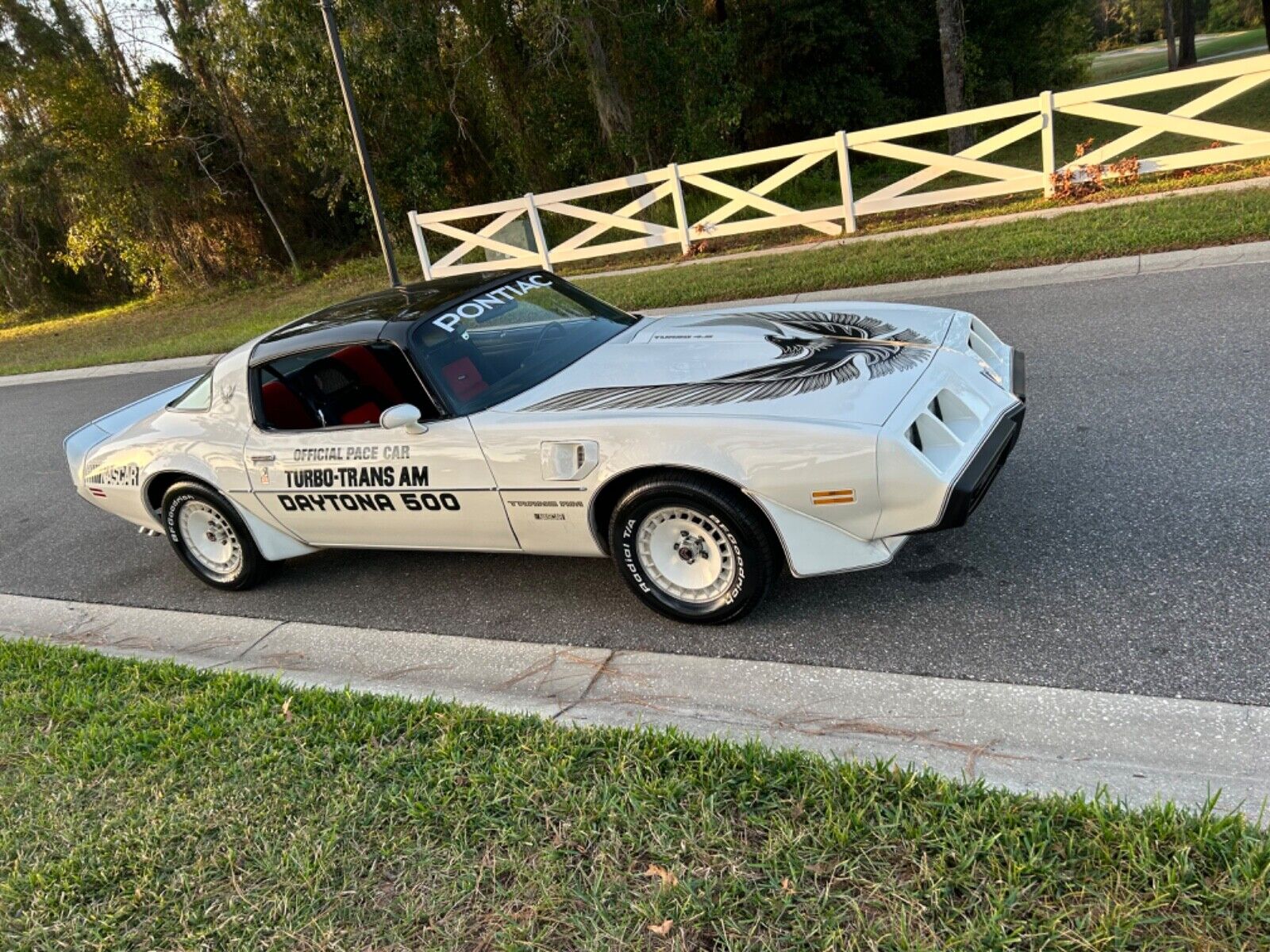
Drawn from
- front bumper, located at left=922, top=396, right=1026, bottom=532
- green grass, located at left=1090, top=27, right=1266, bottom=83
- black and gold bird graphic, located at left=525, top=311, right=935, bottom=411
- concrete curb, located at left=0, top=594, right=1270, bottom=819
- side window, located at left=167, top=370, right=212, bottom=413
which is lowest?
concrete curb, located at left=0, top=594, right=1270, bottom=819

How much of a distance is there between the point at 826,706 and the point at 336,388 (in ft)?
8.83

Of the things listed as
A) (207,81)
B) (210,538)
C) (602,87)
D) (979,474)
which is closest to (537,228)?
(602,87)

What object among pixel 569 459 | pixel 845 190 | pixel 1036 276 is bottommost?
pixel 1036 276

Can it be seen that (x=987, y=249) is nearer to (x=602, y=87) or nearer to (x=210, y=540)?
(x=210, y=540)

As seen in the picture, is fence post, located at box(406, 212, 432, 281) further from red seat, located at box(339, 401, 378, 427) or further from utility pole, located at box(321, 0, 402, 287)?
red seat, located at box(339, 401, 378, 427)

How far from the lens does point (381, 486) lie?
399 centimetres

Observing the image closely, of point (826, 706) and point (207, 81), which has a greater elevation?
point (207, 81)

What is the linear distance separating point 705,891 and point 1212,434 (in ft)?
11.7

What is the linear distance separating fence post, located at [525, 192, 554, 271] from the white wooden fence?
0.02m

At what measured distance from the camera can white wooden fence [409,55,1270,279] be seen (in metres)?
10.0

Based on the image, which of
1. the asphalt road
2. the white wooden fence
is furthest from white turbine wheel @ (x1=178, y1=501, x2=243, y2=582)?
the white wooden fence

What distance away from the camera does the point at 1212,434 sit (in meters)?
4.26

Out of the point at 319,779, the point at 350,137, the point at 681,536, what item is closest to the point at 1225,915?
the point at 681,536

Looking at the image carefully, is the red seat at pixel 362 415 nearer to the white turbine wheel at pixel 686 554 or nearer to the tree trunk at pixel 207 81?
the white turbine wheel at pixel 686 554
